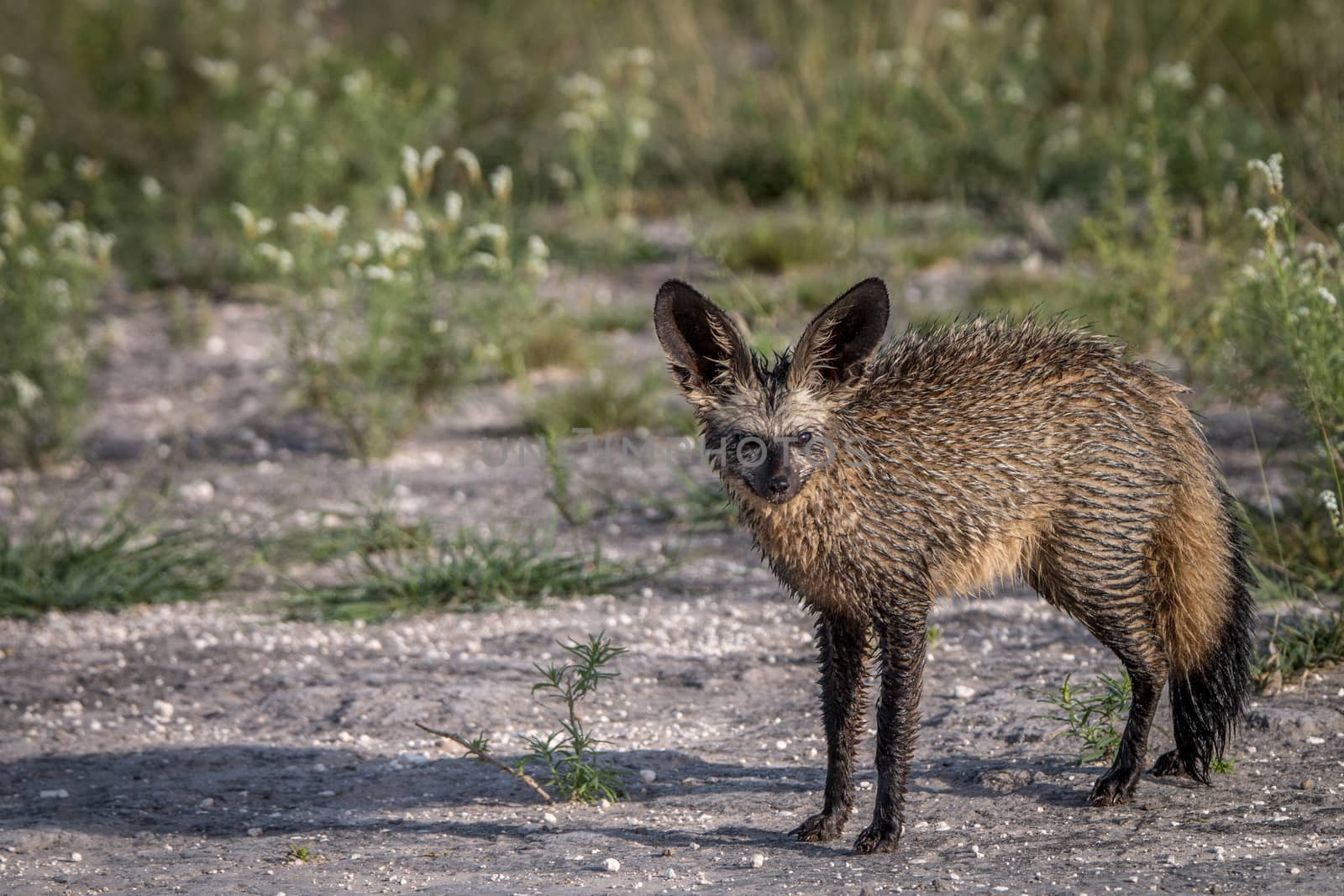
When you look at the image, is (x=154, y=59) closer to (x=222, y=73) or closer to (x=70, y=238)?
(x=222, y=73)

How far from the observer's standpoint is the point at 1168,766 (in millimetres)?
4812

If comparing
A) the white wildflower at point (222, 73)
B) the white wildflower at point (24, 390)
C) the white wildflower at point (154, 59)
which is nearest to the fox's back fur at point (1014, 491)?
the white wildflower at point (24, 390)

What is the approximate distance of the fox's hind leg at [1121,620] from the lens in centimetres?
447

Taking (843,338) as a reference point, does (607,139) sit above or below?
above

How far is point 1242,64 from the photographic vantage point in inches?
481

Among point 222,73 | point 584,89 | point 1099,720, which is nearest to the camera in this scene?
point 1099,720

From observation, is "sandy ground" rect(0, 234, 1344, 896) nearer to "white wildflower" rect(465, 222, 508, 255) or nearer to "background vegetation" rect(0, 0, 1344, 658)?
"background vegetation" rect(0, 0, 1344, 658)

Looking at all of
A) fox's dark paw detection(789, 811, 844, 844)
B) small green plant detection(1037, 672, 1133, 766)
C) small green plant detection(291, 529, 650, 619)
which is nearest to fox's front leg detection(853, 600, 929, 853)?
fox's dark paw detection(789, 811, 844, 844)

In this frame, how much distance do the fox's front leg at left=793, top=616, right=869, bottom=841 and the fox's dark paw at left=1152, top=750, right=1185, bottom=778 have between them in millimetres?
1037

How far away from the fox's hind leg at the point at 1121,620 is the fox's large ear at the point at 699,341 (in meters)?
1.11

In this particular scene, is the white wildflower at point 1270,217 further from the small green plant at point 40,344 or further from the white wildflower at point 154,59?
the white wildflower at point 154,59

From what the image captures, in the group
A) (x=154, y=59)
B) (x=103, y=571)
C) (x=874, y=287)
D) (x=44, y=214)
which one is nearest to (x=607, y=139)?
(x=154, y=59)

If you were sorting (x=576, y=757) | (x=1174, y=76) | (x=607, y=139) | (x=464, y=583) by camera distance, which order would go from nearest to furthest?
(x=576, y=757) → (x=464, y=583) → (x=1174, y=76) → (x=607, y=139)

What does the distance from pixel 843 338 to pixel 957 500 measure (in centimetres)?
57
